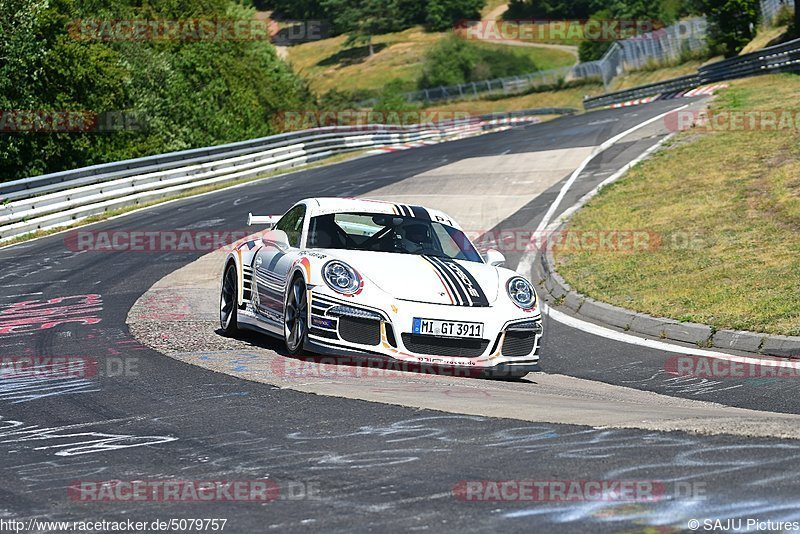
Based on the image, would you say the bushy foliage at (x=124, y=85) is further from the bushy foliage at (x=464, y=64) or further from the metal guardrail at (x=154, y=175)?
the bushy foliage at (x=464, y=64)

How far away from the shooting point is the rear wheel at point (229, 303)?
11.1 m

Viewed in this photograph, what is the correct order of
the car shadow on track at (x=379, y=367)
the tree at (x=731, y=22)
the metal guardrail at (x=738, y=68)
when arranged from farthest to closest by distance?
the tree at (x=731, y=22) → the metal guardrail at (x=738, y=68) → the car shadow on track at (x=379, y=367)

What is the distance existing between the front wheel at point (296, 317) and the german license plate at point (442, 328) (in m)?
0.93

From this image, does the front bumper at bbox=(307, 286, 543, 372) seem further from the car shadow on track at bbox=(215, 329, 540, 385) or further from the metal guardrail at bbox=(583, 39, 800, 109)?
the metal guardrail at bbox=(583, 39, 800, 109)

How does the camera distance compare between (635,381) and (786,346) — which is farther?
(786,346)

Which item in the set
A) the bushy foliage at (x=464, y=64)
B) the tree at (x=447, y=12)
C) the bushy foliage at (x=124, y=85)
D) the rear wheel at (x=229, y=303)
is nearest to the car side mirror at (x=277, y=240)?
the rear wheel at (x=229, y=303)

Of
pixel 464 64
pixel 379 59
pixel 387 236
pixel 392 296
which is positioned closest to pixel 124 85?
pixel 387 236

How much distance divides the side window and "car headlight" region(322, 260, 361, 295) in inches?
42.9

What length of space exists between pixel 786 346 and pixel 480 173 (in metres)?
16.5

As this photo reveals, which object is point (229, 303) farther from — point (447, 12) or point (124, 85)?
point (447, 12)

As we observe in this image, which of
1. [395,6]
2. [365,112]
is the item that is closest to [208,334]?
[365,112]

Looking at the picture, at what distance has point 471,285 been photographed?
9.46 meters

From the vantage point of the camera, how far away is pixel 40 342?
34.9 feet

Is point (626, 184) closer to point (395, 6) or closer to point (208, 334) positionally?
point (208, 334)
